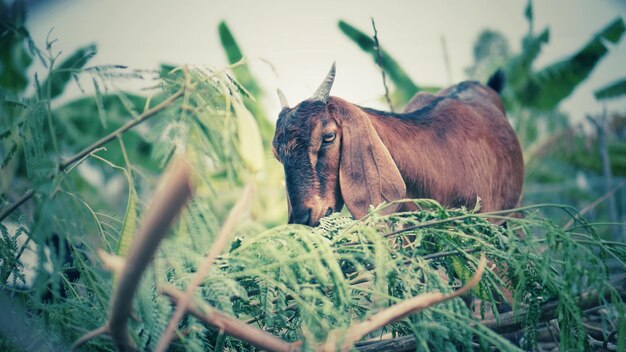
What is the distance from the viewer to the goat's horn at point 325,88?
1346mm

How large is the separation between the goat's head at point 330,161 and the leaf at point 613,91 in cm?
615

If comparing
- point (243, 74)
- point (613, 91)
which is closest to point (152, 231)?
point (243, 74)

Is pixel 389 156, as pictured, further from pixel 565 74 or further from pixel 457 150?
pixel 565 74

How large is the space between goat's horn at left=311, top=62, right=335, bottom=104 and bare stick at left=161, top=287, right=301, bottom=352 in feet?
2.53

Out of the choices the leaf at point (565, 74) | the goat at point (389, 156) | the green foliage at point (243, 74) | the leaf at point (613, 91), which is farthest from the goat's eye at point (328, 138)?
the leaf at point (613, 91)

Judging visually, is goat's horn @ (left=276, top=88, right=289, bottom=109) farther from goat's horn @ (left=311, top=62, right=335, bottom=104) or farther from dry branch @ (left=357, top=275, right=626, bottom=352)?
dry branch @ (left=357, top=275, right=626, bottom=352)

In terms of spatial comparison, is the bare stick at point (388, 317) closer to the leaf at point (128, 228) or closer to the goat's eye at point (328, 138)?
the leaf at point (128, 228)

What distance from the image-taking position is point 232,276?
97 cm

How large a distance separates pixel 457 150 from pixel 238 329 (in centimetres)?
114

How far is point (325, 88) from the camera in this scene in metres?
1.35

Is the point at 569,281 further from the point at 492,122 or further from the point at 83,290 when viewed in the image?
the point at 83,290

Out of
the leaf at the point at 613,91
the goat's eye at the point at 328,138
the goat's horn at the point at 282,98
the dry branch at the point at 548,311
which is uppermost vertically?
the goat's horn at the point at 282,98

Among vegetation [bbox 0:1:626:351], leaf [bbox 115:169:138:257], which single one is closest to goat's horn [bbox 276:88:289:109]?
vegetation [bbox 0:1:626:351]

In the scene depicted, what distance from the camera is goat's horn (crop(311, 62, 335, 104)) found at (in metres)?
1.35
